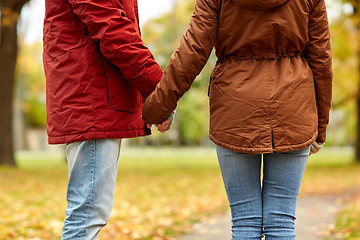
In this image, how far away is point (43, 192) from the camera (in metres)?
8.75

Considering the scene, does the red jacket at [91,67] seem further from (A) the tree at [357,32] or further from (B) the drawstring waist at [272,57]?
(A) the tree at [357,32]

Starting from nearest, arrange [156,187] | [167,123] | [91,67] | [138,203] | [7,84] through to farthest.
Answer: [91,67] → [167,123] → [138,203] → [156,187] → [7,84]

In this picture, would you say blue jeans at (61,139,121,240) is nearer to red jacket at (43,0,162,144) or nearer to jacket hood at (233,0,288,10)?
red jacket at (43,0,162,144)

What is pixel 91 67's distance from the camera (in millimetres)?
2305

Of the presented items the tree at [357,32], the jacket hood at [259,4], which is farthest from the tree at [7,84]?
the jacket hood at [259,4]

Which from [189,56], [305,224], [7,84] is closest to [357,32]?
[305,224]

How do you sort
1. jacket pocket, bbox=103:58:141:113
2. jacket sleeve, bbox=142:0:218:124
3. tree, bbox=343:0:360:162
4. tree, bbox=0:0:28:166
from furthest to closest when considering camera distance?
tree, bbox=343:0:360:162 → tree, bbox=0:0:28:166 → jacket pocket, bbox=103:58:141:113 → jacket sleeve, bbox=142:0:218:124

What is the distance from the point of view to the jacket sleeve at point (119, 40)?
2256mm

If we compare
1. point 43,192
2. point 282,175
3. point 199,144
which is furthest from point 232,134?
point 199,144

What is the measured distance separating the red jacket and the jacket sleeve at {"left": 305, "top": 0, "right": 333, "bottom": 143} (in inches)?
32.1

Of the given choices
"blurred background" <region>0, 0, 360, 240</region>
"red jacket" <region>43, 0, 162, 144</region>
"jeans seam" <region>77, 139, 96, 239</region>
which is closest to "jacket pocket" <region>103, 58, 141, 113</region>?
"red jacket" <region>43, 0, 162, 144</region>

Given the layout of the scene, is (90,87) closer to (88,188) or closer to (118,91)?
(118,91)

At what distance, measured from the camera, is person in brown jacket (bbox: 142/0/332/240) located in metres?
2.17

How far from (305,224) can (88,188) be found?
4220 millimetres
